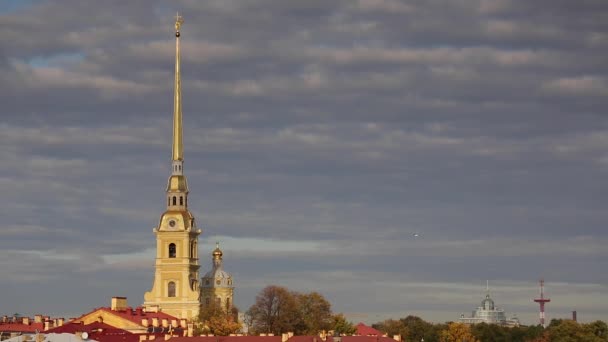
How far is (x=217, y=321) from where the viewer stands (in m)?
147

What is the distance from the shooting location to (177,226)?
172250 mm

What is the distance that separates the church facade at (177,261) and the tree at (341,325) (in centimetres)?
2074

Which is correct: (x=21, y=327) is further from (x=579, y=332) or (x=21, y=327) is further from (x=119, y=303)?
(x=579, y=332)

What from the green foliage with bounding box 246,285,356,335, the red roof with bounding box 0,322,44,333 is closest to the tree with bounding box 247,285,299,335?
the green foliage with bounding box 246,285,356,335

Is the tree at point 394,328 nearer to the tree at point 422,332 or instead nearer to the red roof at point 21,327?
the tree at point 422,332

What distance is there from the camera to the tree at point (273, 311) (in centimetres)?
14550

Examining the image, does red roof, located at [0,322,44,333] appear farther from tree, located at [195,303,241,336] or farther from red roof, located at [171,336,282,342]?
red roof, located at [171,336,282,342]

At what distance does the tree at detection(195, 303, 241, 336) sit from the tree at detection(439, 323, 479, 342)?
2141cm

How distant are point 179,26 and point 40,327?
47982mm

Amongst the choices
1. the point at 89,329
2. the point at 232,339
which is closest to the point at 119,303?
the point at 89,329

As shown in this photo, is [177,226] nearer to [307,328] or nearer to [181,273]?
[181,273]

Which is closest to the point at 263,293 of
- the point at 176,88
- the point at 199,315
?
the point at 199,315

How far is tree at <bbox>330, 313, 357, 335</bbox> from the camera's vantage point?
147000 mm

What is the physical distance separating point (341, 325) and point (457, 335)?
74.2ft
